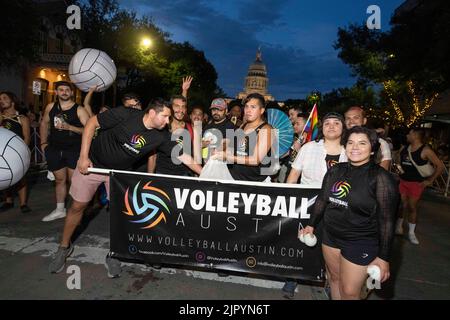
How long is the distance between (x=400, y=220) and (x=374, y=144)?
4.53m

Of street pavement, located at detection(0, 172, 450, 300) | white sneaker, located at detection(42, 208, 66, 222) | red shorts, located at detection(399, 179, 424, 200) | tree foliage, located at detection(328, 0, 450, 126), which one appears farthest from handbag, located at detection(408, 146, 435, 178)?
white sneaker, located at detection(42, 208, 66, 222)

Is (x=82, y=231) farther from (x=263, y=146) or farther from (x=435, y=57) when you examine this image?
(x=435, y=57)

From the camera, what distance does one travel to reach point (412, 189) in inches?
249

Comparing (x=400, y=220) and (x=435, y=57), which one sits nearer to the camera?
(x=400, y=220)

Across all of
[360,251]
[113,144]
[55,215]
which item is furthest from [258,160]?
[55,215]

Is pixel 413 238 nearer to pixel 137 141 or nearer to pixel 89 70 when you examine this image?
pixel 137 141

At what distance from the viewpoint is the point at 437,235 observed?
6844 millimetres

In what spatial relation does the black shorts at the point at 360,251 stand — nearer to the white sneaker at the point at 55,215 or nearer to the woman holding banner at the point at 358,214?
the woman holding banner at the point at 358,214

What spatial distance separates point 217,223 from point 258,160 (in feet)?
2.80

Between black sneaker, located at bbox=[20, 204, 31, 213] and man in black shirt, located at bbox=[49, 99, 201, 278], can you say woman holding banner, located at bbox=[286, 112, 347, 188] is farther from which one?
black sneaker, located at bbox=[20, 204, 31, 213]

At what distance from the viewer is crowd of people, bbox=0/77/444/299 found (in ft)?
9.17

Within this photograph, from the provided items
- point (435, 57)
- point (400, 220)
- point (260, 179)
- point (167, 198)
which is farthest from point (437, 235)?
point (435, 57)

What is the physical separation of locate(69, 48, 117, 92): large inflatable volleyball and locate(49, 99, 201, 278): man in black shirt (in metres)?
2.43

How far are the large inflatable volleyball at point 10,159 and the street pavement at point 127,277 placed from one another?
87 centimetres
